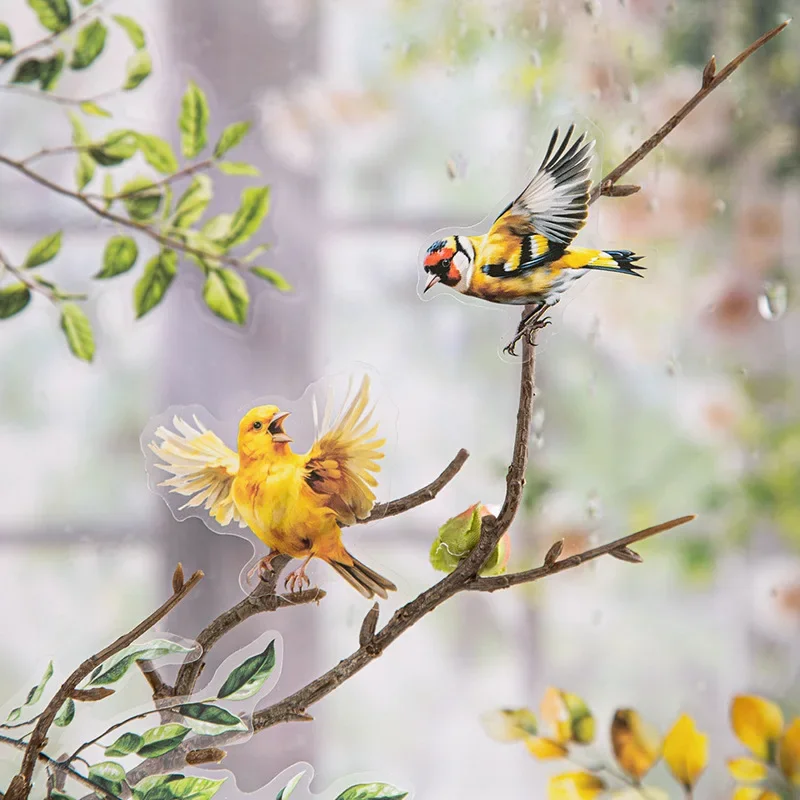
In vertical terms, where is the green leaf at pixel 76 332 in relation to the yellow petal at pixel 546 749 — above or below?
above

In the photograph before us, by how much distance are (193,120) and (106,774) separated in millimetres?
319

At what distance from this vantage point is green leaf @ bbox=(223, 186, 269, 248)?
446mm

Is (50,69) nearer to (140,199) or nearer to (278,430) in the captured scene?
(140,199)

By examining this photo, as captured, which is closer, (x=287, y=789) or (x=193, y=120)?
(x=287, y=789)

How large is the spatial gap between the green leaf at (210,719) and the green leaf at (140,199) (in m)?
0.29

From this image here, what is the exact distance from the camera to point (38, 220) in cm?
61

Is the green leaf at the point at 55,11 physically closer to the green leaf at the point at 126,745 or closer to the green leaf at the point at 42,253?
the green leaf at the point at 42,253

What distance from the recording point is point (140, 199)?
46cm

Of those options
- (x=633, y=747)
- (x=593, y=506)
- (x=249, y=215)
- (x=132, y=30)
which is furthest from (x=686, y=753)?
(x=132, y=30)

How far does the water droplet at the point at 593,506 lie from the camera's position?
0.58 metres

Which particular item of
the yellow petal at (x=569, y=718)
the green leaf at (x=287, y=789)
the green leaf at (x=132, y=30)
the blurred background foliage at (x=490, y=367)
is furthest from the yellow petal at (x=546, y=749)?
the green leaf at (x=132, y=30)

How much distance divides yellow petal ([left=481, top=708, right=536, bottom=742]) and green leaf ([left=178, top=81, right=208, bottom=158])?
1.22ft

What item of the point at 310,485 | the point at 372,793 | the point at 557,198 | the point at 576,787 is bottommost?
the point at 576,787

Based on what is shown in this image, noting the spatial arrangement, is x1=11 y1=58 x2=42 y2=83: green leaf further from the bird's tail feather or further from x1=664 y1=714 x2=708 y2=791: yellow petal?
x1=664 y1=714 x2=708 y2=791: yellow petal
